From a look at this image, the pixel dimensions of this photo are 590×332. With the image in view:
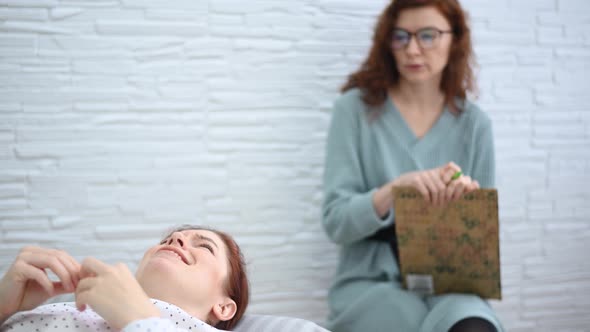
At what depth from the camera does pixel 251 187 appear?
227cm

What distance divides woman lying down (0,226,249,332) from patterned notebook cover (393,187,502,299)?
20.5 inches

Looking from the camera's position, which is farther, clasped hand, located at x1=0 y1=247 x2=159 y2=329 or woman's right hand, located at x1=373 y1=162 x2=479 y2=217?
woman's right hand, located at x1=373 y1=162 x2=479 y2=217

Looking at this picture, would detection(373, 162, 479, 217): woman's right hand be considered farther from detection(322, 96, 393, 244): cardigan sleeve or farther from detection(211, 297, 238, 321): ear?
detection(211, 297, 238, 321): ear

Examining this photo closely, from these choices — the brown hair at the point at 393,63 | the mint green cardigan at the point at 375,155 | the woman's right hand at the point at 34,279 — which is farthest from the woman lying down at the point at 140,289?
the brown hair at the point at 393,63

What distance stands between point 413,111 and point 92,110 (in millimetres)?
1025

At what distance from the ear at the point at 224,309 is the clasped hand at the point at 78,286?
0.27 m

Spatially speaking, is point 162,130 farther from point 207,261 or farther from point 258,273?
point 207,261

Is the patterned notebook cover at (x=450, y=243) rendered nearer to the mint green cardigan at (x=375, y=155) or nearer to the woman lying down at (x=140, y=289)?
the mint green cardigan at (x=375, y=155)

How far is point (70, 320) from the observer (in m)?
1.20

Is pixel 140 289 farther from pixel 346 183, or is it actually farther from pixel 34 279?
pixel 346 183

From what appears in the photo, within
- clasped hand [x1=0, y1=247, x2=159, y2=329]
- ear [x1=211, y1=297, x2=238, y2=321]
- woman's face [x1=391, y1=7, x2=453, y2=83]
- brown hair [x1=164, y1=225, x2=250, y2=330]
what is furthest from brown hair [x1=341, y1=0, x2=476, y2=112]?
clasped hand [x1=0, y1=247, x2=159, y2=329]

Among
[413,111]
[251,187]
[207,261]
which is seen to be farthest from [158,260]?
[413,111]

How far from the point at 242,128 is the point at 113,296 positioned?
3.96 ft

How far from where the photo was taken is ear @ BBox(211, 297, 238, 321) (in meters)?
1.38
